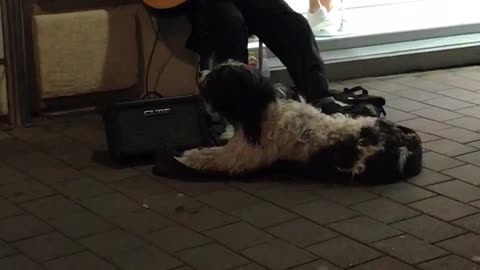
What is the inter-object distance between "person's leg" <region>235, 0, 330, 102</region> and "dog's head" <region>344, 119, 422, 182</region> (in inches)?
23.8

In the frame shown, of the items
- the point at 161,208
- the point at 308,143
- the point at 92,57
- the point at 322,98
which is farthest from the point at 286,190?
the point at 92,57

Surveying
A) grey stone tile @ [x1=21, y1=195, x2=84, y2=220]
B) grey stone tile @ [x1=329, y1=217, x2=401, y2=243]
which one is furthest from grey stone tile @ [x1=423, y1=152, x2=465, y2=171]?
grey stone tile @ [x1=21, y1=195, x2=84, y2=220]

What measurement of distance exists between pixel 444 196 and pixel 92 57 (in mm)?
1794

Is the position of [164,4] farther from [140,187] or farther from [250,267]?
[250,267]

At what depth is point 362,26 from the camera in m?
5.27

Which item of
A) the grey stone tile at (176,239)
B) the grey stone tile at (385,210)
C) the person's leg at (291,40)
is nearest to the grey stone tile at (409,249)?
the grey stone tile at (385,210)

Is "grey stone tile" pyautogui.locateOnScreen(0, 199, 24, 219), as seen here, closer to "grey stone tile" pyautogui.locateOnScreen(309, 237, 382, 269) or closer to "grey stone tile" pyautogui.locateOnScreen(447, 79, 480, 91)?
"grey stone tile" pyautogui.locateOnScreen(309, 237, 382, 269)

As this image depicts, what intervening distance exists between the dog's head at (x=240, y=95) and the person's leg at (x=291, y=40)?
0.62 m

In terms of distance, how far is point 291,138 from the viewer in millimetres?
3357

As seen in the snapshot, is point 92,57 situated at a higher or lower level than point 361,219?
higher

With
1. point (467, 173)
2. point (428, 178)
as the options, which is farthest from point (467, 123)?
point (428, 178)

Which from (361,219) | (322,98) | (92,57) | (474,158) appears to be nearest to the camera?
(361,219)

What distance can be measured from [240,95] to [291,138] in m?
0.25

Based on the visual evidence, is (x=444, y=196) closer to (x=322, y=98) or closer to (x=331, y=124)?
(x=331, y=124)
